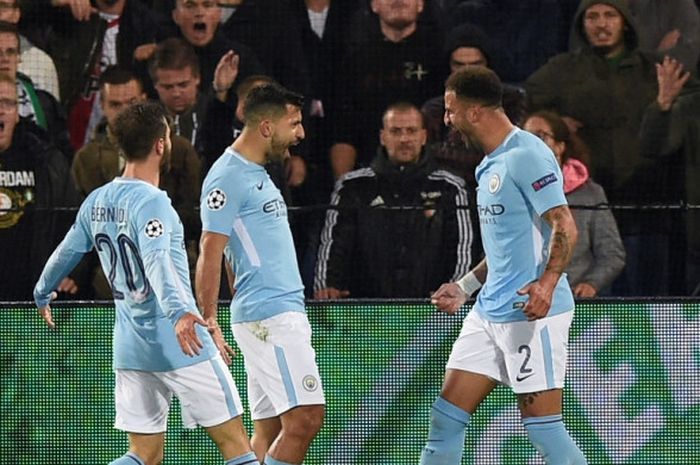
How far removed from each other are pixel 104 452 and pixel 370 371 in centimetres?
152

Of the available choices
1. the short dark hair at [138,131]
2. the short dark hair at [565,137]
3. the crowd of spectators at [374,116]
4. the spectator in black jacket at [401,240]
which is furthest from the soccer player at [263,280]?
the short dark hair at [565,137]

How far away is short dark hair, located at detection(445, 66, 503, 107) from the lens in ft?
24.1

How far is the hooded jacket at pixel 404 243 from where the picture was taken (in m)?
9.11

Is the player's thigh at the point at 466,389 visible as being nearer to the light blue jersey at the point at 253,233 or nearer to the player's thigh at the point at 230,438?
the light blue jersey at the point at 253,233

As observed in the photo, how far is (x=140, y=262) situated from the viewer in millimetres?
6695

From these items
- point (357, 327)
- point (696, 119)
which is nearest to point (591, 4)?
point (696, 119)

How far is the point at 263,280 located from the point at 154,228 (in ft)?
2.82

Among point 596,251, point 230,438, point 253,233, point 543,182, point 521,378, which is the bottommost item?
point 230,438

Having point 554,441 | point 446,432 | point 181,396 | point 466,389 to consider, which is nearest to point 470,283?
point 466,389

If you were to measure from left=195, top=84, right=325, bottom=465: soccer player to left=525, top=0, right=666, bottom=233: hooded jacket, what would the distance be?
9.12ft

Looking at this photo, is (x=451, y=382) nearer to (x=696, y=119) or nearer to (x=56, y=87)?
(x=696, y=119)

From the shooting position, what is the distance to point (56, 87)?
9977mm

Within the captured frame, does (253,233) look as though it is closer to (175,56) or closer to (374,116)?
(374,116)

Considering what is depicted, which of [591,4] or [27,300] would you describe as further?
[591,4]
